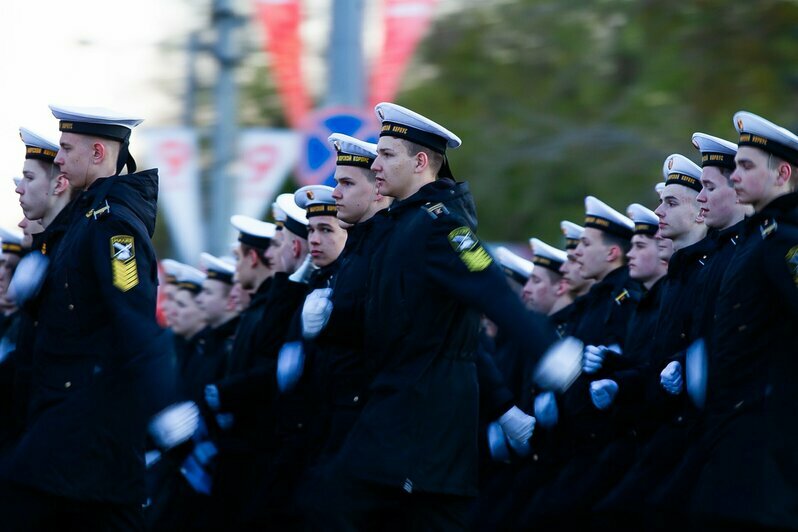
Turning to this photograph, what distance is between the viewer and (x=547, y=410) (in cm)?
977

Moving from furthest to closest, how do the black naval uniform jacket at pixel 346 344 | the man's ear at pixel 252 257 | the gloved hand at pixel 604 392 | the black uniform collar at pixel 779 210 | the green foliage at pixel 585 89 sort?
the green foliage at pixel 585 89 < the man's ear at pixel 252 257 < the gloved hand at pixel 604 392 < the black naval uniform jacket at pixel 346 344 < the black uniform collar at pixel 779 210

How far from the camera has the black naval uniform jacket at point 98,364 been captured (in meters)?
6.88

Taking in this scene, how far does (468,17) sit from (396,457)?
69.0 feet

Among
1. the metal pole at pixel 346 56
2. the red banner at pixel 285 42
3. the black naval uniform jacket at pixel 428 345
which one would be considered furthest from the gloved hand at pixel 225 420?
the red banner at pixel 285 42

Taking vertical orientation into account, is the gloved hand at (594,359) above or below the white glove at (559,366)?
below

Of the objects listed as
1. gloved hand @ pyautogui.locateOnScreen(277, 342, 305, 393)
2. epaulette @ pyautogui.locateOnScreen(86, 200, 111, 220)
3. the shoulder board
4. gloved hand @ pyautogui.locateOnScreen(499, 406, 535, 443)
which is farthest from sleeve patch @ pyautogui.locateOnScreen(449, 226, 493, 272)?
→ the shoulder board

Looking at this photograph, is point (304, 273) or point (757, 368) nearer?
point (757, 368)

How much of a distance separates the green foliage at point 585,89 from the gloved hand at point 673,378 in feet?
38.3

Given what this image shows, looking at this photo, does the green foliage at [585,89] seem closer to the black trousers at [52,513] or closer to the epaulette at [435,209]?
the epaulette at [435,209]

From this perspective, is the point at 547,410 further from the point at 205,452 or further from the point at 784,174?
the point at 784,174

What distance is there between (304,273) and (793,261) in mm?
3797

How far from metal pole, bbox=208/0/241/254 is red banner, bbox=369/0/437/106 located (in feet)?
14.5

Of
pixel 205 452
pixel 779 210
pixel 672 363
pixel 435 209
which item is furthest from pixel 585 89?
pixel 435 209

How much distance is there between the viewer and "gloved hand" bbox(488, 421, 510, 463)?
34.0 ft
